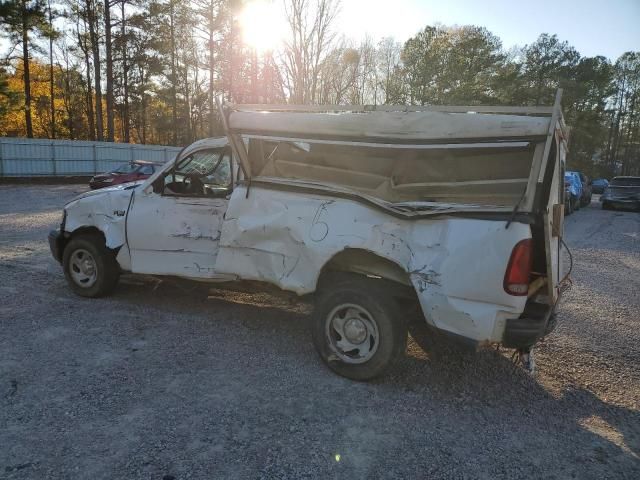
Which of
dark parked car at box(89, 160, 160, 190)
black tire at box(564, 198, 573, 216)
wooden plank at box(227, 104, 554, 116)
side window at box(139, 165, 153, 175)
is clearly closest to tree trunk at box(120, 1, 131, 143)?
dark parked car at box(89, 160, 160, 190)

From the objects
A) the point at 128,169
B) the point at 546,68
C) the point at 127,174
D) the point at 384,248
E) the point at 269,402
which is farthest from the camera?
the point at 546,68

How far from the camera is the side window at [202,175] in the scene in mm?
4830

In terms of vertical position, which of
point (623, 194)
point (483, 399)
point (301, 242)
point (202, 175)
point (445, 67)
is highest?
point (445, 67)

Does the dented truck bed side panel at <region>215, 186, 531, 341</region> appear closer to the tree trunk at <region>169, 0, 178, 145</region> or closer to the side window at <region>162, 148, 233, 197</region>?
the side window at <region>162, 148, 233, 197</region>

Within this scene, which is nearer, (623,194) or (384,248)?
(384,248)

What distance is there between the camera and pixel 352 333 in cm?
372

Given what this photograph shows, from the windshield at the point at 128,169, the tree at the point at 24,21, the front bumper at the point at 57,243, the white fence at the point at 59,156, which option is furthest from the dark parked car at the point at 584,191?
the tree at the point at 24,21

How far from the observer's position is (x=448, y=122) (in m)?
3.40

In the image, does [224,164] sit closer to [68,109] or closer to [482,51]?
[482,51]

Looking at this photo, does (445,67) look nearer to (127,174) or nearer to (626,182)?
(626,182)

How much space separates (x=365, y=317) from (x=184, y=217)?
7.72ft

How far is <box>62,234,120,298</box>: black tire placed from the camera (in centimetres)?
533

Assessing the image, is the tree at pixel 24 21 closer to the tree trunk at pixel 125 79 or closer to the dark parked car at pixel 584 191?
the tree trunk at pixel 125 79

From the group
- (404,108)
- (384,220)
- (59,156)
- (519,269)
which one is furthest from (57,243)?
(59,156)
